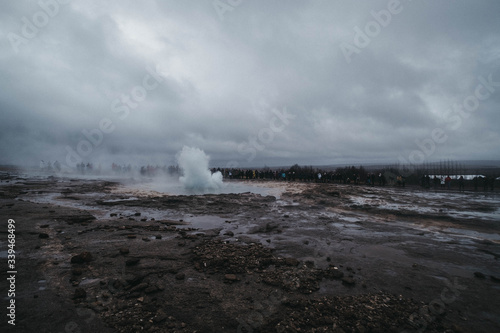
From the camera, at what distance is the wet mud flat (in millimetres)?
3570

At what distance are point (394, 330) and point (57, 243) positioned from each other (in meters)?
9.47

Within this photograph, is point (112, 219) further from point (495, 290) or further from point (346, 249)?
point (495, 290)

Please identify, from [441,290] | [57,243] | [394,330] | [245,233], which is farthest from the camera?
[245,233]

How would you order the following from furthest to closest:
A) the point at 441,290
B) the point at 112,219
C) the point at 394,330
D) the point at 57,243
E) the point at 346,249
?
the point at 112,219, the point at 346,249, the point at 57,243, the point at 441,290, the point at 394,330

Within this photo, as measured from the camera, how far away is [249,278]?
199 inches

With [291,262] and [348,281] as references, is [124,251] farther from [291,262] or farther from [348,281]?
[348,281]

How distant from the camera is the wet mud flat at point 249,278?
11.7ft

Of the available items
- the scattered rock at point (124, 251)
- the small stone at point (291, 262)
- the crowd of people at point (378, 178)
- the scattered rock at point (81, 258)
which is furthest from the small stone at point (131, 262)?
the crowd of people at point (378, 178)

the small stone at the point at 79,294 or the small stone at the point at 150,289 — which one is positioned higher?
the small stone at the point at 79,294

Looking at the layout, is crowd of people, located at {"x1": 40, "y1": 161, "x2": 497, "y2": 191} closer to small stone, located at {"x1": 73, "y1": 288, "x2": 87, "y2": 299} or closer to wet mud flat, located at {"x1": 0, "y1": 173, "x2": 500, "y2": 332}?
wet mud flat, located at {"x1": 0, "y1": 173, "x2": 500, "y2": 332}

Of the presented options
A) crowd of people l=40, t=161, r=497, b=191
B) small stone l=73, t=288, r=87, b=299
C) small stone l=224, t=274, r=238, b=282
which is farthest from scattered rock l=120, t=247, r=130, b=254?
crowd of people l=40, t=161, r=497, b=191

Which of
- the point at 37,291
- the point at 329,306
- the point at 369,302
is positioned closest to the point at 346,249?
the point at 369,302

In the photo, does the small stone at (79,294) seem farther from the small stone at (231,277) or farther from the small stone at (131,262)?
the small stone at (231,277)

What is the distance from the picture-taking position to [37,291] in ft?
13.7
